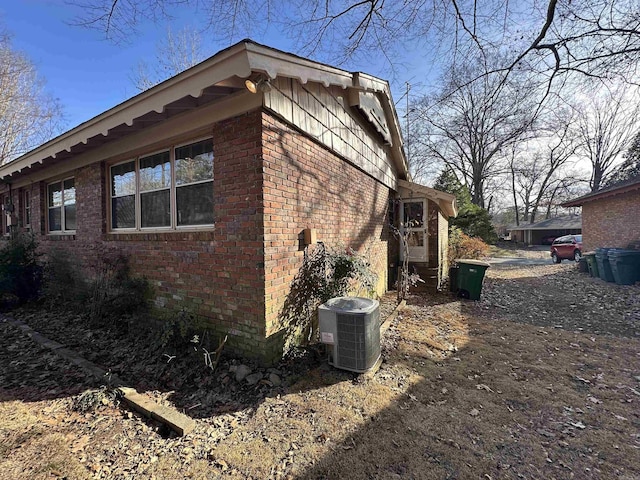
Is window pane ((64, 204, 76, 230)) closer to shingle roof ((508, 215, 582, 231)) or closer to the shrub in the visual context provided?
the shrub

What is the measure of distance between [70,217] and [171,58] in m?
12.1

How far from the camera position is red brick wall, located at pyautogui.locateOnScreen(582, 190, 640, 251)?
11.9 m

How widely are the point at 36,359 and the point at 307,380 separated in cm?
390

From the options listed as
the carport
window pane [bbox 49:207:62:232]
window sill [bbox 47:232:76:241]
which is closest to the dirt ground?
window sill [bbox 47:232:76:241]

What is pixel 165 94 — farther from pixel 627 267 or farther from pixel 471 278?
pixel 627 267

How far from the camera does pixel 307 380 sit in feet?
11.5

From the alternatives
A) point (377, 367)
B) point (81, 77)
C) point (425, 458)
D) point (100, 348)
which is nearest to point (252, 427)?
point (425, 458)

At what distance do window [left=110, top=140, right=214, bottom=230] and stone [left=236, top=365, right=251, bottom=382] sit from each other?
2038mm

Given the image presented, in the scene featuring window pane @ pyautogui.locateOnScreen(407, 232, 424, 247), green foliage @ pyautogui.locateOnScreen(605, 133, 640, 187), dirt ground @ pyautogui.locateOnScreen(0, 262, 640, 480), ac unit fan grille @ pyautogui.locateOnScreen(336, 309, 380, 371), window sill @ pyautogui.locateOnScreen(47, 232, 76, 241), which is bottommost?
dirt ground @ pyautogui.locateOnScreen(0, 262, 640, 480)

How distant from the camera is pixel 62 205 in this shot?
678 centimetres

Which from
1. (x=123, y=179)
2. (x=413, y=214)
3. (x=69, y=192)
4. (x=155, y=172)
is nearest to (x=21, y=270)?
(x=69, y=192)

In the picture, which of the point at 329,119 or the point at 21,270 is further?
the point at 21,270

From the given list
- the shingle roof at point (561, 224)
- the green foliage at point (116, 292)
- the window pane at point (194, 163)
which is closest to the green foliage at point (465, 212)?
the shingle roof at point (561, 224)

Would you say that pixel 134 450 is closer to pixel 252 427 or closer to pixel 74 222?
pixel 252 427
